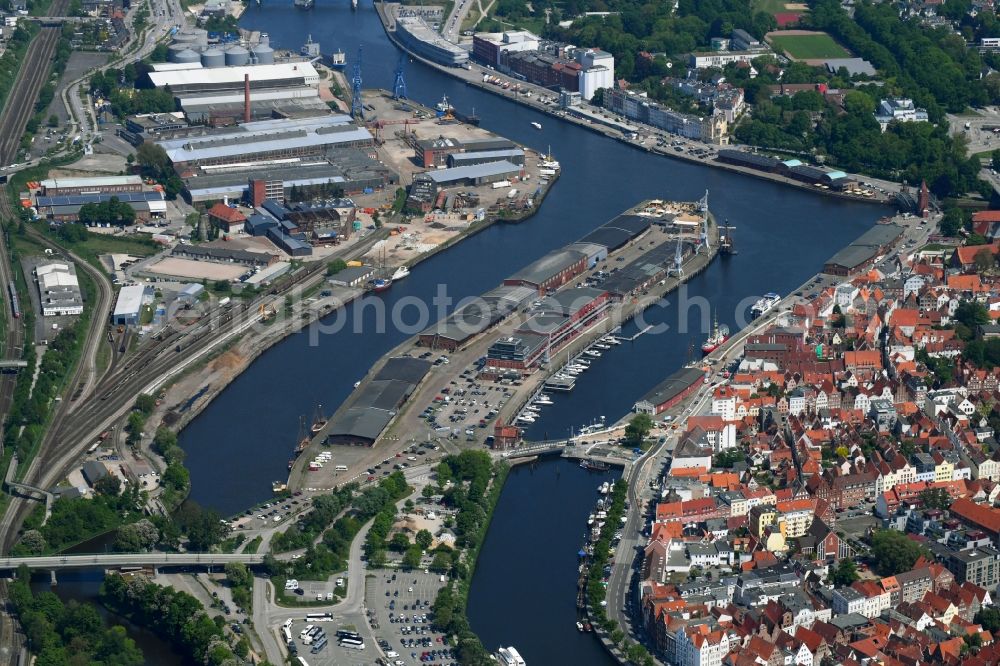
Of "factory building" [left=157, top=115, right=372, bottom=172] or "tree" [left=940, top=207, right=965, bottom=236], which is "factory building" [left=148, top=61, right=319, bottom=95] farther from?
"tree" [left=940, top=207, right=965, bottom=236]

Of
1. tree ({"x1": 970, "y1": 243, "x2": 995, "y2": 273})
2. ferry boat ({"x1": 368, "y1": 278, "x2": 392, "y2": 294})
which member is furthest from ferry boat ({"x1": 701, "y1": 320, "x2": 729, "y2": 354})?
ferry boat ({"x1": 368, "y1": 278, "x2": 392, "y2": 294})

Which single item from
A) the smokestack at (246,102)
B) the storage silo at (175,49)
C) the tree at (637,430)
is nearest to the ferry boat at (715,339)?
the tree at (637,430)

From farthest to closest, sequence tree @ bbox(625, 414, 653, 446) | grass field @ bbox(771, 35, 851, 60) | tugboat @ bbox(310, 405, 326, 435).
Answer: grass field @ bbox(771, 35, 851, 60), tugboat @ bbox(310, 405, 326, 435), tree @ bbox(625, 414, 653, 446)

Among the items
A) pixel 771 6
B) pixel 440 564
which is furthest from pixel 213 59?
pixel 440 564

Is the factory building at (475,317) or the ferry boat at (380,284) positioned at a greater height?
the factory building at (475,317)

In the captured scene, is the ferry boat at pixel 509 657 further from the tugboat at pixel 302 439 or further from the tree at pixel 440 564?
the tugboat at pixel 302 439
